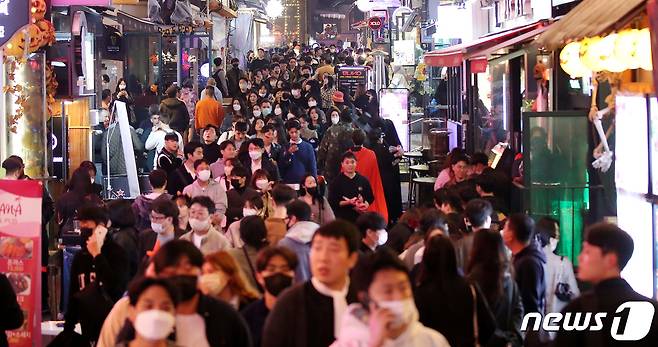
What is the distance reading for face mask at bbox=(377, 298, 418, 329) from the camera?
18.4 ft

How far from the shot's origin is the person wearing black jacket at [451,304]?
710cm

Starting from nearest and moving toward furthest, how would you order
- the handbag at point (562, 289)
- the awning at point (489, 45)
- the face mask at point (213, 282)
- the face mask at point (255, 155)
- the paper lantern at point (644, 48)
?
the face mask at point (213, 282), the handbag at point (562, 289), the paper lantern at point (644, 48), the face mask at point (255, 155), the awning at point (489, 45)

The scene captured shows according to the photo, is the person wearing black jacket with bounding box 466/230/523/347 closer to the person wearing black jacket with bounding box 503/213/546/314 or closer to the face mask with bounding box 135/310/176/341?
the person wearing black jacket with bounding box 503/213/546/314

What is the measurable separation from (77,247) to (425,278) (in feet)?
20.7

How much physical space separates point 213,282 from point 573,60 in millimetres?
6617

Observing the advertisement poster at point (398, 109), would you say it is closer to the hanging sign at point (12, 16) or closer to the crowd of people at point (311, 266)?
the crowd of people at point (311, 266)

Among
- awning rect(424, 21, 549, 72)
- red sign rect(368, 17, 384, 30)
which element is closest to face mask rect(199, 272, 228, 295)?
awning rect(424, 21, 549, 72)

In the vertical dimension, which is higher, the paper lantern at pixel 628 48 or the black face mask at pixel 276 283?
the paper lantern at pixel 628 48

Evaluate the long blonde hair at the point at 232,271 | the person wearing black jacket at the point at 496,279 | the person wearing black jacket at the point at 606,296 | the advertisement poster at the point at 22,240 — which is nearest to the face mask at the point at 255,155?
the advertisement poster at the point at 22,240

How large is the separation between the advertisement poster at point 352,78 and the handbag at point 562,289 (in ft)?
74.9

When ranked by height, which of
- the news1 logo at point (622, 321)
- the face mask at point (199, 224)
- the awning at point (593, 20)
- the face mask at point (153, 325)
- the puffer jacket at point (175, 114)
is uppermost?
the awning at point (593, 20)

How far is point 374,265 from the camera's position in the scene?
6.02m

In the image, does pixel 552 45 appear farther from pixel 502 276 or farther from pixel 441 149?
pixel 441 149

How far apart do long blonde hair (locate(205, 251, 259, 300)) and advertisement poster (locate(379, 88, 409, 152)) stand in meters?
20.4
